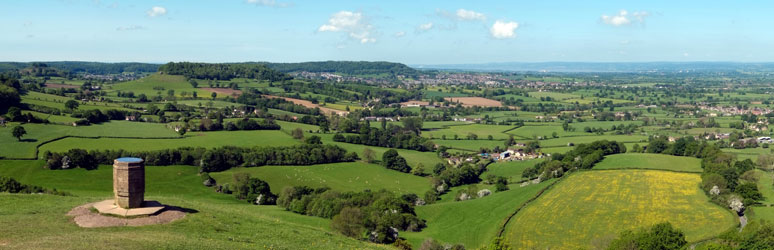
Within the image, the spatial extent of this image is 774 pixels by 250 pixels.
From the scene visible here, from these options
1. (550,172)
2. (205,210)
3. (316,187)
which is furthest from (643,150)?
(205,210)

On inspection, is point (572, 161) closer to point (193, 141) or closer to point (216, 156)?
point (216, 156)

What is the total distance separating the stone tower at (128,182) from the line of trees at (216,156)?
4930cm

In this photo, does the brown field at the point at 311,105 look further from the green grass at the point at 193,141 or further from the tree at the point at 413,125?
the green grass at the point at 193,141

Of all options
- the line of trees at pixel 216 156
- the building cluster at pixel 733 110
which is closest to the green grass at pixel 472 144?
the line of trees at pixel 216 156

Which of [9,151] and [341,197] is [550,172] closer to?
[341,197]

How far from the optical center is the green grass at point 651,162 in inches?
3226

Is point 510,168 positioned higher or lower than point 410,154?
lower

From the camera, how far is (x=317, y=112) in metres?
154

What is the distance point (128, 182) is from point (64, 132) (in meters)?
71.4

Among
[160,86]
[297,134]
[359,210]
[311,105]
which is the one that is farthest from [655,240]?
[160,86]

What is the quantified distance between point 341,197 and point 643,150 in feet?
201

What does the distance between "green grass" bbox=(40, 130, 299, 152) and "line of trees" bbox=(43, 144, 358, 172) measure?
5114 millimetres

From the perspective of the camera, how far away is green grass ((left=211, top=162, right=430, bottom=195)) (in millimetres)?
78000

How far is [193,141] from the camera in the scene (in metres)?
92.6
